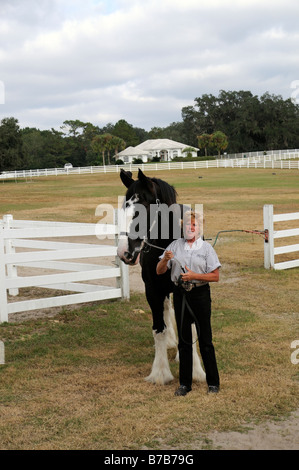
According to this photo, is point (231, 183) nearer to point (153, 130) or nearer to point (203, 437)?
point (203, 437)

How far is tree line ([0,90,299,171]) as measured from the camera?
95163 millimetres

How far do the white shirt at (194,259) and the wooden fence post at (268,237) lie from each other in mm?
7237

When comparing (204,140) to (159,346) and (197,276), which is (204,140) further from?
(197,276)

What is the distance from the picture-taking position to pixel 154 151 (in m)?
103

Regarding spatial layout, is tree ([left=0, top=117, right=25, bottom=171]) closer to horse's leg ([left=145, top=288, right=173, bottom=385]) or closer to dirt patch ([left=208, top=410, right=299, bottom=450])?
horse's leg ([left=145, top=288, right=173, bottom=385])

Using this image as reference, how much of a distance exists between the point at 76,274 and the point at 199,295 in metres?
4.29

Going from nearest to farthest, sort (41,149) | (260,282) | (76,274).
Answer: (76,274) → (260,282) → (41,149)

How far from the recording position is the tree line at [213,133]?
312ft

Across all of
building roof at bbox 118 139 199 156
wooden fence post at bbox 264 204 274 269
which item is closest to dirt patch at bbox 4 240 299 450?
wooden fence post at bbox 264 204 274 269

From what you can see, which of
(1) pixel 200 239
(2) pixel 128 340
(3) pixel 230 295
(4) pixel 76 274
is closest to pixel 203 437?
(1) pixel 200 239

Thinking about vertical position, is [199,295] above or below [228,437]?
above

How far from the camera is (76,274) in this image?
9.16 meters

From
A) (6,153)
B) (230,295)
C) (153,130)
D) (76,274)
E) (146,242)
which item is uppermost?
(153,130)
